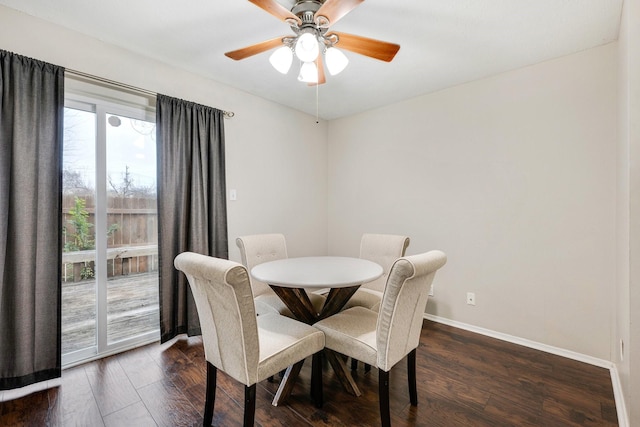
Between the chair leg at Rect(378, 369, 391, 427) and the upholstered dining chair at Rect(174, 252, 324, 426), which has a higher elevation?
the upholstered dining chair at Rect(174, 252, 324, 426)

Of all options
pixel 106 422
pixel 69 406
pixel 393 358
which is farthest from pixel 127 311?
pixel 393 358

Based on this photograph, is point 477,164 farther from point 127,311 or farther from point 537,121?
point 127,311

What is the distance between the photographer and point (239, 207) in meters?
3.06

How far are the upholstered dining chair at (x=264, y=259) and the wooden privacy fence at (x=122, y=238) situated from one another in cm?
83

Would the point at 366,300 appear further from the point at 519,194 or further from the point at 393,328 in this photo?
the point at 519,194

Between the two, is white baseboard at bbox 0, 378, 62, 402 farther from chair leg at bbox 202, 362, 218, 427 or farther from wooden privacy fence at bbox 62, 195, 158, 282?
chair leg at bbox 202, 362, 218, 427

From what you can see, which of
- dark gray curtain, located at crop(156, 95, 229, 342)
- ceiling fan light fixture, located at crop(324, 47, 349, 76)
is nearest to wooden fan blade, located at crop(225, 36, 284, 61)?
ceiling fan light fixture, located at crop(324, 47, 349, 76)

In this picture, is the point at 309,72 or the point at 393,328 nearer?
the point at 393,328

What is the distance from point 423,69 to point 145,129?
2488 millimetres

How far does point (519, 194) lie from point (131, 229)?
333 centimetres

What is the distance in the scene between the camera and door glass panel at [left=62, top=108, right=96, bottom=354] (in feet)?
7.13

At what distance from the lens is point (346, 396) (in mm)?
1822

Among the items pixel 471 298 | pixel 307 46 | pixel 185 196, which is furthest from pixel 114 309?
pixel 471 298

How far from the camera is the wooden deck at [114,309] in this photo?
2.24 meters
